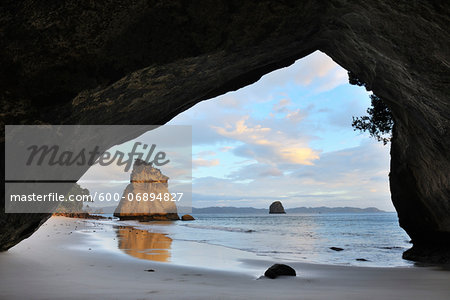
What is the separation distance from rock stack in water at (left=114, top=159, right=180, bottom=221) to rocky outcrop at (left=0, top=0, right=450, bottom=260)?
61.1 meters

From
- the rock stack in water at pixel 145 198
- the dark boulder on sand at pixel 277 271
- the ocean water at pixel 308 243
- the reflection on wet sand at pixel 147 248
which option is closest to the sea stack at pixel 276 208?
the rock stack in water at pixel 145 198

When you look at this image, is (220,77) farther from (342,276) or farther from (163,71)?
(342,276)

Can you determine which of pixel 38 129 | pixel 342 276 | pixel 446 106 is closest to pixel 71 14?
pixel 38 129

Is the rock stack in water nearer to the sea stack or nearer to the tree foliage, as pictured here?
the tree foliage

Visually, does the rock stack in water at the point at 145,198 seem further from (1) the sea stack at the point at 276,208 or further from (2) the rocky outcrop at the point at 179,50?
(1) the sea stack at the point at 276,208

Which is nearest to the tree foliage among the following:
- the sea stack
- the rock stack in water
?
the rock stack in water

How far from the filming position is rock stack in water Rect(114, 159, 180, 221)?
65000 millimetres

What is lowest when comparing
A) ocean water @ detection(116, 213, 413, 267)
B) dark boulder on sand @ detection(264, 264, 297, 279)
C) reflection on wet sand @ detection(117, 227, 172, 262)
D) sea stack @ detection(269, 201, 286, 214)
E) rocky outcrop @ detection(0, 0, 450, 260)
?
sea stack @ detection(269, 201, 286, 214)

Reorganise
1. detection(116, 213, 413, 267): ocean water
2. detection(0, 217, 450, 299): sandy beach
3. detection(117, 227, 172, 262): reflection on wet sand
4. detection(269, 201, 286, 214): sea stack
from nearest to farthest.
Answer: detection(0, 217, 450, 299): sandy beach < detection(117, 227, 172, 262): reflection on wet sand < detection(116, 213, 413, 267): ocean water < detection(269, 201, 286, 214): sea stack

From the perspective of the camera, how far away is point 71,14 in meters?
3.31

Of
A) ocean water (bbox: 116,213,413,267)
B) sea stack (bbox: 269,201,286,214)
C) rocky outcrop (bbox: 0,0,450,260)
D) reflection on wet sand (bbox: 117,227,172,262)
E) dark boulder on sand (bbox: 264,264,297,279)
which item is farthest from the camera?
sea stack (bbox: 269,201,286,214)

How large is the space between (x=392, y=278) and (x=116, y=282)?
5.10 meters

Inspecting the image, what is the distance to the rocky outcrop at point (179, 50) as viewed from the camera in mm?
3410

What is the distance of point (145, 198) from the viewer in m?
67.1
